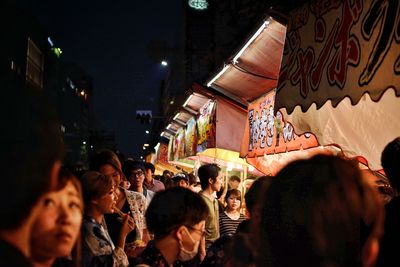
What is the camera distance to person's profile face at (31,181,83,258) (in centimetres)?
122

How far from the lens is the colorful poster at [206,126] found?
34.9ft

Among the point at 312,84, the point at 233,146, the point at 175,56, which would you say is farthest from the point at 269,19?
the point at 175,56

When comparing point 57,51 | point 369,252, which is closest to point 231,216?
point 369,252

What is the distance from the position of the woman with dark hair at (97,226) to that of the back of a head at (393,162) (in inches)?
77.6

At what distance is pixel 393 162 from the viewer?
2.96 m

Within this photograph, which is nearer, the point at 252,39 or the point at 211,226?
the point at 252,39

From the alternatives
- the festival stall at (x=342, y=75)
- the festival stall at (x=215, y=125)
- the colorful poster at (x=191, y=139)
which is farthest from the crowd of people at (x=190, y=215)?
the colorful poster at (x=191, y=139)

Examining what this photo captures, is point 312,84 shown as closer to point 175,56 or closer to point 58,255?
point 58,255

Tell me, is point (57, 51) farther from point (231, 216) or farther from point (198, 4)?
point (231, 216)

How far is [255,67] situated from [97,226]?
510 centimetres

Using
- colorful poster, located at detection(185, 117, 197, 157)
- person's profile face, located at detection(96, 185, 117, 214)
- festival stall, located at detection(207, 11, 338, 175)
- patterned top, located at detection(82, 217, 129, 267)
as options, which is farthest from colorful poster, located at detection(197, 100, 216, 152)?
patterned top, located at detection(82, 217, 129, 267)

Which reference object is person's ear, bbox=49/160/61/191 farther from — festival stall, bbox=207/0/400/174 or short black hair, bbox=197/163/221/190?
short black hair, bbox=197/163/221/190

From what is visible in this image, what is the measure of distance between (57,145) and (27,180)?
13 centimetres

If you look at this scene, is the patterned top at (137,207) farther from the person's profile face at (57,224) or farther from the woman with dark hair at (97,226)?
the person's profile face at (57,224)
